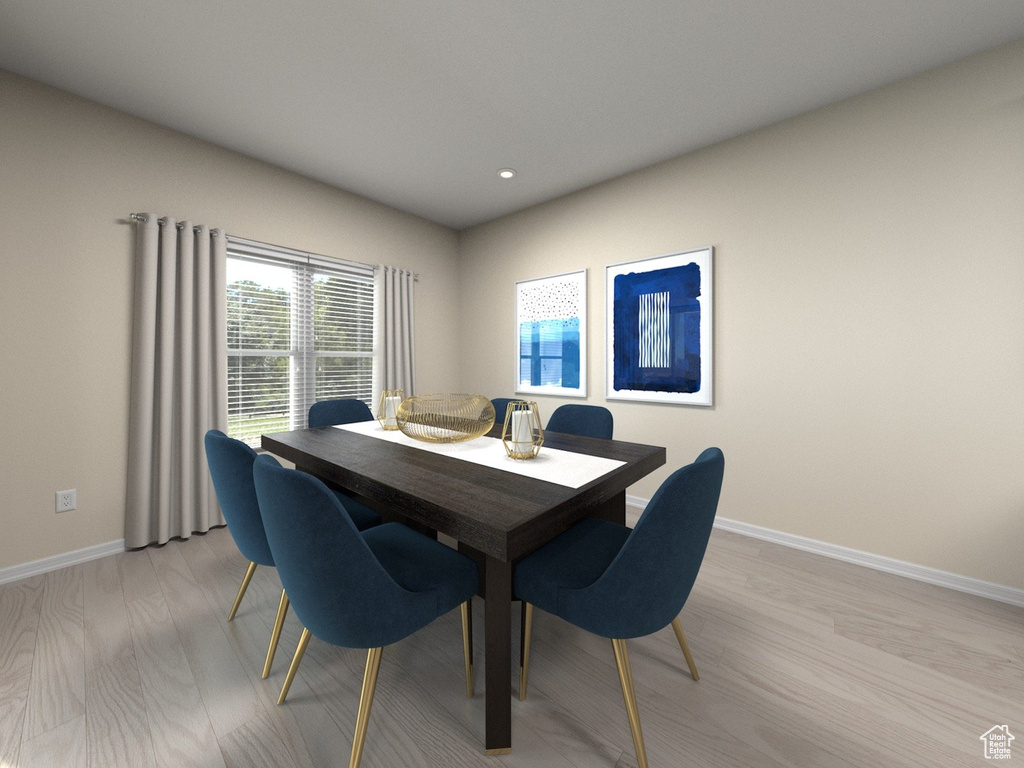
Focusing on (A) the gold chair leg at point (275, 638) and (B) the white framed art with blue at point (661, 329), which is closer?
(A) the gold chair leg at point (275, 638)

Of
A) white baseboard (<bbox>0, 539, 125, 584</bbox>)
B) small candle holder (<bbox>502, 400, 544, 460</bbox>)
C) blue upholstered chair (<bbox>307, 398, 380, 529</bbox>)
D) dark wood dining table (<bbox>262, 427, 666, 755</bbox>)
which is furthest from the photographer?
blue upholstered chair (<bbox>307, 398, 380, 529</bbox>)

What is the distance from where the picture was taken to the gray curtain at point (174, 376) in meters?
2.39

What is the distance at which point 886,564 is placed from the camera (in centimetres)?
221

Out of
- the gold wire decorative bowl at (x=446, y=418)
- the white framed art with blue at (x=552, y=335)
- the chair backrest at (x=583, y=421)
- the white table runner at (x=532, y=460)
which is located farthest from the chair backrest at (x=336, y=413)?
the white framed art with blue at (x=552, y=335)

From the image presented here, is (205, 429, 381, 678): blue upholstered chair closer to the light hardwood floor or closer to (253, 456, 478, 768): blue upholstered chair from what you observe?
the light hardwood floor

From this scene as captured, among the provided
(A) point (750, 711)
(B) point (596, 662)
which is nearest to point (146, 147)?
(B) point (596, 662)

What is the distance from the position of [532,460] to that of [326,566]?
2.79 ft

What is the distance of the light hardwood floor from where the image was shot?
3.83 ft

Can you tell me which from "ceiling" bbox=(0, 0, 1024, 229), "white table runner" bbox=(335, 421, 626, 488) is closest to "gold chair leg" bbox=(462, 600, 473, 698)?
"white table runner" bbox=(335, 421, 626, 488)

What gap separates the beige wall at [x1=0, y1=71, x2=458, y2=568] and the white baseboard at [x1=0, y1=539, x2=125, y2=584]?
3 cm

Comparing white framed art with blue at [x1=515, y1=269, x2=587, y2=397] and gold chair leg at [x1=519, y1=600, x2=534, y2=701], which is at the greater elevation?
white framed art with blue at [x1=515, y1=269, x2=587, y2=397]

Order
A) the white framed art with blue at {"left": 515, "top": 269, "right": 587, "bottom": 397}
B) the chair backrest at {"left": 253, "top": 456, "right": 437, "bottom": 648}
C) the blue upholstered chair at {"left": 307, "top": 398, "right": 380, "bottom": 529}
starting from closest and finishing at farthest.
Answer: the chair backrest at {"left": 253, "top": 456, "right": 437, "bottom": 648}, the blue upholstered chair at {"left": 307, "top": 398, "right": 380, "bottom": 529}, the white framed art with blue at {"left": 515, "top": 269, "right": 587, "bottom": 397}

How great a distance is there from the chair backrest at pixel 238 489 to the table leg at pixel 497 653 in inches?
32.8

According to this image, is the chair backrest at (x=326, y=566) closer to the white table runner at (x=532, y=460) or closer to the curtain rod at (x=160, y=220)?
the white table runner at (x=532, y=460)
